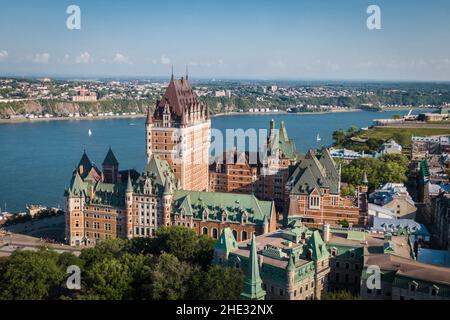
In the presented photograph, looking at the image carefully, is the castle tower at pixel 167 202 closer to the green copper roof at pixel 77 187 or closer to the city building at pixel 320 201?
the green copper roof at pixel 77 187

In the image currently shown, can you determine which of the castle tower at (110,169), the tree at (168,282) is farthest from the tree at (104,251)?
the castle tower at (110,169)

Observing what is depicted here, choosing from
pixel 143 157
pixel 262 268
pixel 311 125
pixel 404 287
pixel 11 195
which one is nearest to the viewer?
pixel 404 287

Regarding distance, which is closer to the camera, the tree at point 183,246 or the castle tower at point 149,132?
the tree at point 183,246

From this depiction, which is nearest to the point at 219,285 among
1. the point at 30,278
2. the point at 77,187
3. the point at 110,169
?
the point at 30,278

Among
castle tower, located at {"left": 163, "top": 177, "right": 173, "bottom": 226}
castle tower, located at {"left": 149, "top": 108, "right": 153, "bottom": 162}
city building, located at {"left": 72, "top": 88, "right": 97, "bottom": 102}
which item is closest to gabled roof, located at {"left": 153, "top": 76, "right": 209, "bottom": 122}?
castle tower, located at {"left": 149, "top": 108, "right": 153, "bottom": 162}

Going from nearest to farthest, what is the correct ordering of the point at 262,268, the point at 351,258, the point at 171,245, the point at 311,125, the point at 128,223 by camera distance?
the point at 262,268 < the point at 351,258 < the point at 171,245 < the point at 128,223 < the point at 311,125
